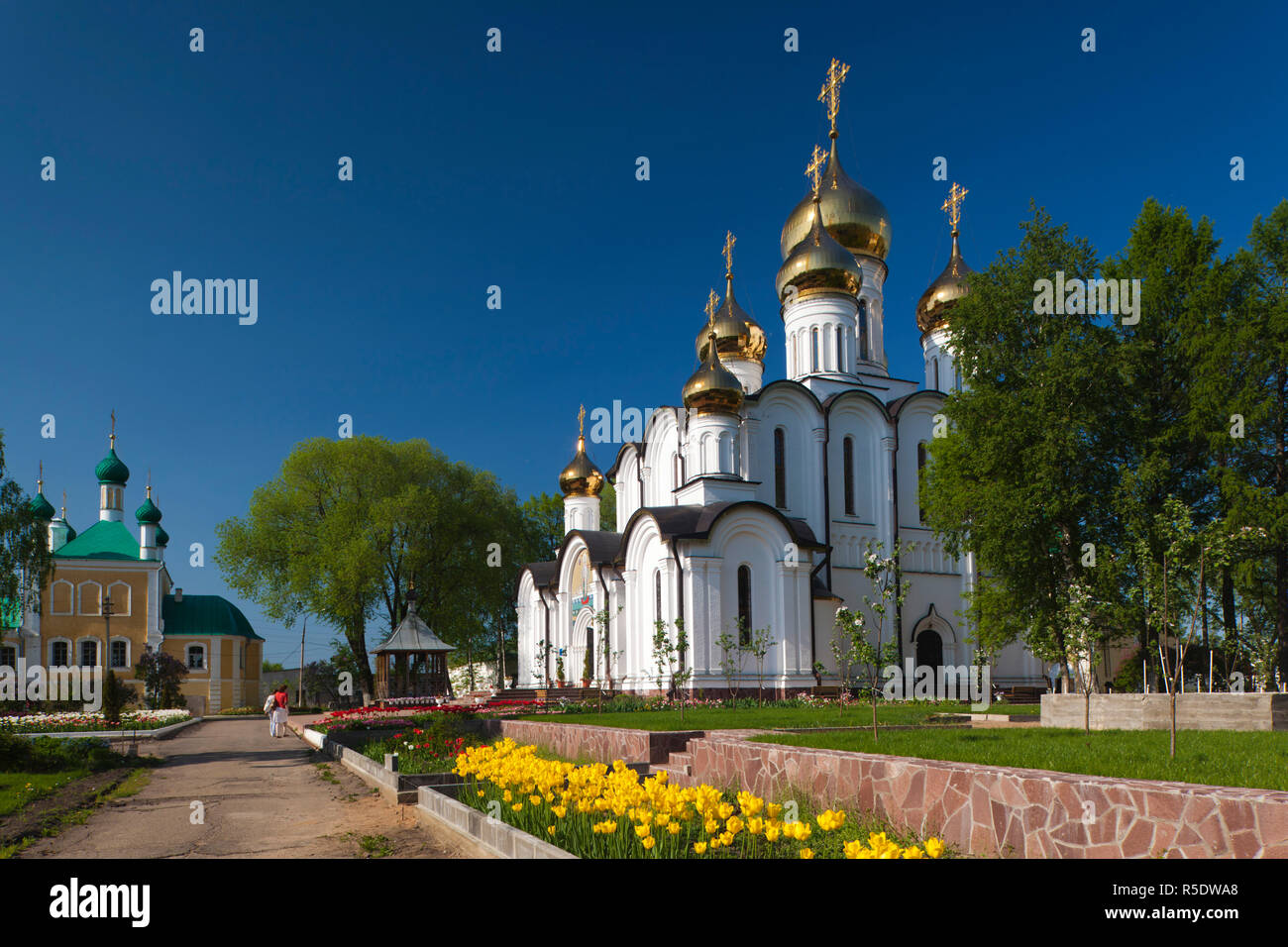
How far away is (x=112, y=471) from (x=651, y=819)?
4276 cm

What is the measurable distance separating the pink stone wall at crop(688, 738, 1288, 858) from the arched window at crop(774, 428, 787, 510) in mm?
22225

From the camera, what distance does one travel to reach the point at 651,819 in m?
6.68

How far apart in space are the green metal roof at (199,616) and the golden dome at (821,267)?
2800 cm

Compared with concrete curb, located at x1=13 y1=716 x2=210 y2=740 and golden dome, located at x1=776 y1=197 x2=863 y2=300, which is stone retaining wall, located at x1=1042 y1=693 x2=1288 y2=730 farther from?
golden dome, located at x1=776 y1=197 x2=863 y2=300

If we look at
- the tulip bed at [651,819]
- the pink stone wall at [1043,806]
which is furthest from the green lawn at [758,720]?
the tulip bed at [651,819]

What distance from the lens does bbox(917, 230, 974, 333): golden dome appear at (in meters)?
36.6

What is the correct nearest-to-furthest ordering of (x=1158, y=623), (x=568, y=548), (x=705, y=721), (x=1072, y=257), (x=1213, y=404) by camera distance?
(x=1158, y=623) < (x=705, y=721) < (x=1213, y=404) < (x=1072, y=257) < (x=568, y=548)

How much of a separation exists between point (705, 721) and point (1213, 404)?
11.6 m

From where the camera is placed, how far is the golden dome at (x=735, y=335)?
3806 cm

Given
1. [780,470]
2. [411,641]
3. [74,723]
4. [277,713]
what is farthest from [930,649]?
[74,723]

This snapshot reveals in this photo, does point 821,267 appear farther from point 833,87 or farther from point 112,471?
point 112,471

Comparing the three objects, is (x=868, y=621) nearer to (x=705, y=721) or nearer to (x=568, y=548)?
(x=568, y=548)
